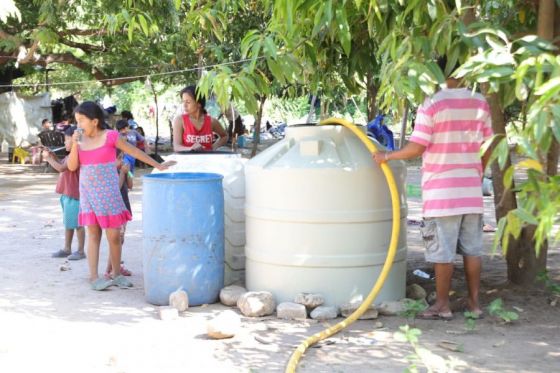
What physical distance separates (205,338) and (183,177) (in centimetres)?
153

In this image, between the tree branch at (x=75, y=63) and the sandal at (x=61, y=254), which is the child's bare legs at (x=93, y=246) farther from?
the tree branch at (x=75, y=63)

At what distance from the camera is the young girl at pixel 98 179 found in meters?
6.23

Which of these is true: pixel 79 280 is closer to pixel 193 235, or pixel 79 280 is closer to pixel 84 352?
pixel 193 235

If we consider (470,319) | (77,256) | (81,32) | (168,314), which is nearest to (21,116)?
(81,32)

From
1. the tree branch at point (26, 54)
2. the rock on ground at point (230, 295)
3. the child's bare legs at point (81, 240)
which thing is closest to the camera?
the rock on ground at point (230, 295)

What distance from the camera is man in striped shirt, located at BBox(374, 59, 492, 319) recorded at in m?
5.00

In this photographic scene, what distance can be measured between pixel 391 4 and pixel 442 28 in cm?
53

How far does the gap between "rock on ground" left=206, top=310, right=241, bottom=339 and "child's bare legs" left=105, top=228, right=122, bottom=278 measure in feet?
5.68

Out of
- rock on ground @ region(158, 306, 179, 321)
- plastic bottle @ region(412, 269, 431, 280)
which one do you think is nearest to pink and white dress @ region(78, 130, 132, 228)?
rock on ground @ region(158, 306, 179, 321)

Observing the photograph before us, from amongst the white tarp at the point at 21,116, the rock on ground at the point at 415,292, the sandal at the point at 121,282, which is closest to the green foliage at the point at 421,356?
the rock on ground at the point at 415,292

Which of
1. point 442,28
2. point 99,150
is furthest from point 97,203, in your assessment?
point 442,28

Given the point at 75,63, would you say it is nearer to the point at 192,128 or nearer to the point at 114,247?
the point at 192,128

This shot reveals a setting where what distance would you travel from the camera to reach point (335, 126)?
560 centimetres

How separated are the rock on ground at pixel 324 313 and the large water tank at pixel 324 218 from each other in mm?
117
